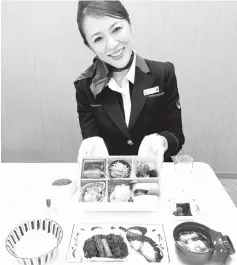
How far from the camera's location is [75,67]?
179 cm

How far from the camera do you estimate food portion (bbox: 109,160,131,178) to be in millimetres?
1327

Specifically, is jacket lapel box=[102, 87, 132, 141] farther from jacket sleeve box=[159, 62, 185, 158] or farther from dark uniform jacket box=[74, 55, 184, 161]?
jacket sleeve box=[159, 62, 185, 158]

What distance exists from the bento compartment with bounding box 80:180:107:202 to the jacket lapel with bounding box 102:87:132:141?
0.51 metres

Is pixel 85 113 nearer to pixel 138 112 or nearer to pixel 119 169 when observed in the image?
pixel 138 112

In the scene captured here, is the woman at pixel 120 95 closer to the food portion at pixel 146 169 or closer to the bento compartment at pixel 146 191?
the food portion at pixel 146 169

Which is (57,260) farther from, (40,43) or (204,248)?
(40,43)

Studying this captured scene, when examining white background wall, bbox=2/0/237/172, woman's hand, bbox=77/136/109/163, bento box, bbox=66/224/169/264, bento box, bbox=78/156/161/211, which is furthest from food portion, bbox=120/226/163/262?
white background wall, bbox=2/0/237/172

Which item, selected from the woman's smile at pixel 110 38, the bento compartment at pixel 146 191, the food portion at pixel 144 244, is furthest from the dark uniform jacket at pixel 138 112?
the food portion at pixel 144 244

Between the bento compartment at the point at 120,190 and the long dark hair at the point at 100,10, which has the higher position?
the long dark hair at the point at 100,10

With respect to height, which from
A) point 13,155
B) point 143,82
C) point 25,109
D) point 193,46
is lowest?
point 13,155

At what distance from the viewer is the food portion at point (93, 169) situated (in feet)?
4.33

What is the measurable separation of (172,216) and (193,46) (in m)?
1.05

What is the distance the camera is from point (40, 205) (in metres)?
1.24

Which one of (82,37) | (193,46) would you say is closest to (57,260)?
(82,37)
